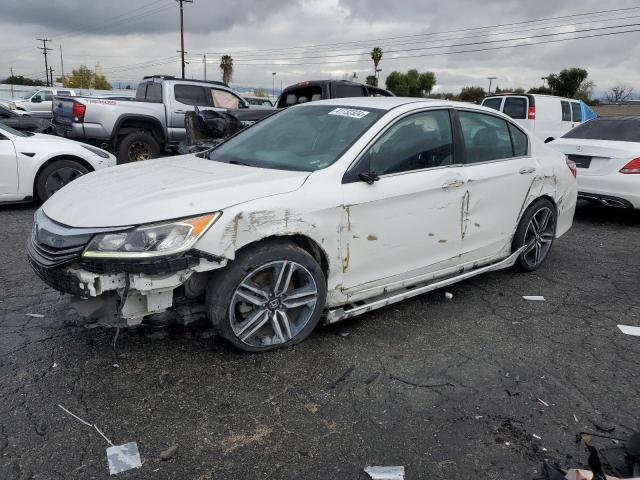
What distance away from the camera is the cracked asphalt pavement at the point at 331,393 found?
2467 mm

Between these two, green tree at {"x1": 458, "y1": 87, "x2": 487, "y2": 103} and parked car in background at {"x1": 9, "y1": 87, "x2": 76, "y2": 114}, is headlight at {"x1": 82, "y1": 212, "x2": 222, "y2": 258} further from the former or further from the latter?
green tree at {"x1": 458, "y1": 87, "x2": 487, "y2": 103}

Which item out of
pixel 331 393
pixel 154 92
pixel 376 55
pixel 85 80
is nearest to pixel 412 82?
pixel 376 55

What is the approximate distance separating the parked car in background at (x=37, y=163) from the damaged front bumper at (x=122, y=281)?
4.66 m

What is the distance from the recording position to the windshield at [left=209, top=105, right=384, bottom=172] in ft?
12.1

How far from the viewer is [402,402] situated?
2.95 m

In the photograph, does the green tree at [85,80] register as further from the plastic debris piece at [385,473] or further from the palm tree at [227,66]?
the plastic debris piece at [385,473]

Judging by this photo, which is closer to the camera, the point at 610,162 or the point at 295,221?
the point at 295,221

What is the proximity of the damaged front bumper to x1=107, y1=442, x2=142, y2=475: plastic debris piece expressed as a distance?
72cm

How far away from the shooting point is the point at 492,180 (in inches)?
175

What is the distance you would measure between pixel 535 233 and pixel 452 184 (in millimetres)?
1557

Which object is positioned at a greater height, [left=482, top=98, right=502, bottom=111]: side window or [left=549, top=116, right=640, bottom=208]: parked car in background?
[left=482, top=98, right=502, bottom=111]: side window

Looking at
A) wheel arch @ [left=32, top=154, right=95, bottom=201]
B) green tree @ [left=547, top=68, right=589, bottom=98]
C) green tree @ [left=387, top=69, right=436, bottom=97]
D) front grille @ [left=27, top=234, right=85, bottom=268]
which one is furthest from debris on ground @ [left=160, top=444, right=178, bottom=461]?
green tree @ [left=387, top=69, right=436, bottom=97]

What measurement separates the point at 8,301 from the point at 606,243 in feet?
21.7

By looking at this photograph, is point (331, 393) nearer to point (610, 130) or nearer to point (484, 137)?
point (484, 137)
